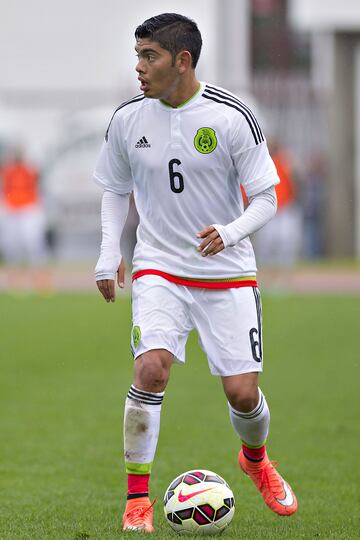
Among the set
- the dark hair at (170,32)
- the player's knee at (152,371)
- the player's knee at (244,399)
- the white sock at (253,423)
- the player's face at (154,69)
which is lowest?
the white sock at (253,423)

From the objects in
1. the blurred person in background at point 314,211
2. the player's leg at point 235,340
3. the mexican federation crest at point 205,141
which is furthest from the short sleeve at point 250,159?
the blurred person in background at point 314,211

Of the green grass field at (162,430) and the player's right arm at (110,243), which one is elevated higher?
the player's right arm at (110,243)

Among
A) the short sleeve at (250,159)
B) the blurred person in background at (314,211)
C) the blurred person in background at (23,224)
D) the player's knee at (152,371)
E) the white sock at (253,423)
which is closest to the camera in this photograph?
the player's knee at (152,371)

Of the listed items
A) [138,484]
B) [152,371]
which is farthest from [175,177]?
[138,484]

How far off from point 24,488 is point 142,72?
2.54 meters

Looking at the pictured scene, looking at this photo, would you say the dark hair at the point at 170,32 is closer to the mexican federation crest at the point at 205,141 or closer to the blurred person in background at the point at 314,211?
the mexican federation crest at the point at 205,141

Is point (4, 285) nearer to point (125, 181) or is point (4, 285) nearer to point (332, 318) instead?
point (332, 318)

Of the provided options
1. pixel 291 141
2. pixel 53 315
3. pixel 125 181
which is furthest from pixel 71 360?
pixel 291 141

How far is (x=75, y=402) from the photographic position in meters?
11.1

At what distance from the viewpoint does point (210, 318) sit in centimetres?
660

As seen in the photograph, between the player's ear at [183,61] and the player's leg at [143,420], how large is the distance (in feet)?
4.43

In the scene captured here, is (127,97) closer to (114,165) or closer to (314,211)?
(314,211)

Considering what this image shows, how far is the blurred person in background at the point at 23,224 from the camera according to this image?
24.4 meters

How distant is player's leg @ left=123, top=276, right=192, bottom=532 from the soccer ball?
0.13 metres
